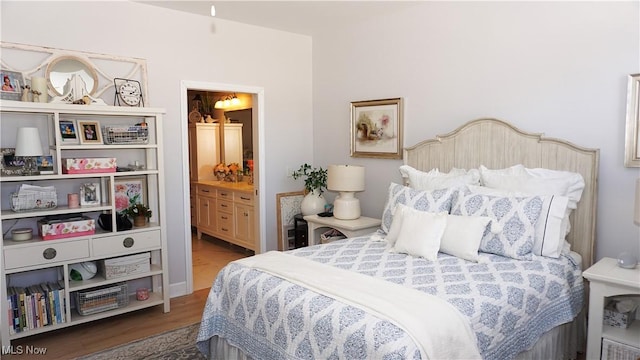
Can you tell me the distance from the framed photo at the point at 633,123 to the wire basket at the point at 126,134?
339cm

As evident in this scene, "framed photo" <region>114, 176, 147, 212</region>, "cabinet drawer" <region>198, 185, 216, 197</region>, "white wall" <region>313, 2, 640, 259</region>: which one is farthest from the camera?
"cabinet drawer" <region>198, 185, 216, 197</region>

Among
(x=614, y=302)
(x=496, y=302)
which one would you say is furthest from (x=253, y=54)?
(x=614, y=302)

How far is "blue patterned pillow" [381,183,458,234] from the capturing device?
3.08m

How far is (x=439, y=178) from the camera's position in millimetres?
3418

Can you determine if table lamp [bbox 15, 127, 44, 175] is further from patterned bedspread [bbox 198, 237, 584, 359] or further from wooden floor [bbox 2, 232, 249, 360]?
patterned bedspread [bbox 198, 237, 584, 359]

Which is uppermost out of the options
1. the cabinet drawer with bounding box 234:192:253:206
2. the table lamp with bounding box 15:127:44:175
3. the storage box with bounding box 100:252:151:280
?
the table lamp with bounding box 15:127:44:175

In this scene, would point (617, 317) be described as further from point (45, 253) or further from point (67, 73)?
point (67, 73)

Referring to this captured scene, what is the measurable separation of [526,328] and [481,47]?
2162 millimetres

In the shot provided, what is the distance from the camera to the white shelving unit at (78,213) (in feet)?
10.0

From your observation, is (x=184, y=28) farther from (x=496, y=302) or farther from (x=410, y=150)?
(x=496, y=302)

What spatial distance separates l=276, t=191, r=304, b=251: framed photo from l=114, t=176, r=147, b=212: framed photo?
Result: 1.44 metres

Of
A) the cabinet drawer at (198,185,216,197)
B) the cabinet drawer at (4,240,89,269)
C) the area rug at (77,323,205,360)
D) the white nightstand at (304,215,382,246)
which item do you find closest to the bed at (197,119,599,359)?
the area rug at (77,323,205,360)

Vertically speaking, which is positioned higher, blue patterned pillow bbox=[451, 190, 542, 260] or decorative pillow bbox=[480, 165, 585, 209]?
decorative pillow bbox=[480, 165, 585, 209]

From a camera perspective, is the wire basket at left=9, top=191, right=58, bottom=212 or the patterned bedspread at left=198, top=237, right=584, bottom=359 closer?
the patterned bedspread at left=198, top=237, right=584, bottom=359
